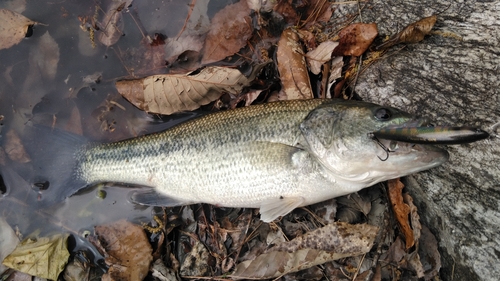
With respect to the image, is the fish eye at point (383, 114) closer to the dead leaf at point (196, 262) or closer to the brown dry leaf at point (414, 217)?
the brown dry leaf at point (414, 217)

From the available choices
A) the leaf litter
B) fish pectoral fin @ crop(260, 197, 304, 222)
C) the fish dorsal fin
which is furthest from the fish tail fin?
the fish dorsal fin

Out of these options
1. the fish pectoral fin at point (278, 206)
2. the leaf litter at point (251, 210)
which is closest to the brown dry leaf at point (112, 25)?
the leaf litter at point (251, 210)

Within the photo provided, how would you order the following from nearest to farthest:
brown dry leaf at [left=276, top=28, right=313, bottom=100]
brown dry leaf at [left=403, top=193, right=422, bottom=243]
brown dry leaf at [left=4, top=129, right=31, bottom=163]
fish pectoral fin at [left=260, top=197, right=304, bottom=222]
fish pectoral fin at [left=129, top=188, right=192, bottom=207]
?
1. fish pectoral fin at [left=260, top=197, right=304, bottom=222]
2. brown dry leaf at [left=403, top=193, right=422, bottom=243]
3. fish pectoral fin at [left=129, top=188, right=192, bottom=207]
4. brown dry leaf at [left=276, top=28, right=313, bottom=100]
5. brown dry leaf at [left=4, top=129, right=31, bottom=163]

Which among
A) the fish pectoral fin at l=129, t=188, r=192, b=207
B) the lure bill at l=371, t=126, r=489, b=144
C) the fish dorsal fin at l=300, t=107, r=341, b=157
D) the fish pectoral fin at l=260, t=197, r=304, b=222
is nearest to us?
the lure bill at l=371, t=126, r=489, b=144

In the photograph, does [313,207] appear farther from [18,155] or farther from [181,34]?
[18,155]

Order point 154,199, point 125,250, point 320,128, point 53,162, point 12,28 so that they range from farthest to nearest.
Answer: point 12,28 → point 53,162 → point 125,250 → point 154,199 → point 320,128

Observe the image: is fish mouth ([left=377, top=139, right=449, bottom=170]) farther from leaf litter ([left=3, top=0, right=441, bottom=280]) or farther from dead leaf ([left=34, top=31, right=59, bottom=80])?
dead leaf ([left=34, top=31, right=59, bottom=80])

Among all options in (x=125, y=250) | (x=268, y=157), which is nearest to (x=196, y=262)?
(x=125, y=250)

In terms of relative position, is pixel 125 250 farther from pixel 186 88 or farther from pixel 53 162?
pixel 186 88
